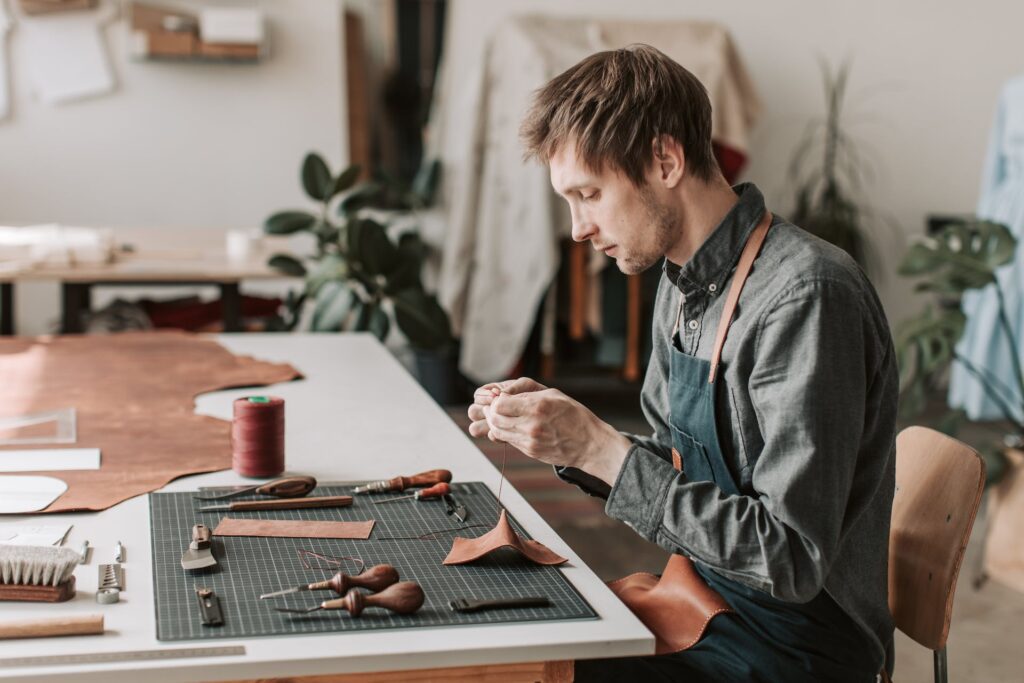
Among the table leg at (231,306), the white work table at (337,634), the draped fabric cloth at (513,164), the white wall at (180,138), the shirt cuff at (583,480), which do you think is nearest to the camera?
the white work table at (337,634)

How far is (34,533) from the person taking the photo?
57.5 inches

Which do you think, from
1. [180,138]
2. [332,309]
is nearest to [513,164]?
[332,309]

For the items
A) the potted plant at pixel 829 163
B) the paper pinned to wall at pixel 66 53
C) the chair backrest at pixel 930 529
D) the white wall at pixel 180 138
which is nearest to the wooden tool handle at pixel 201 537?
the chair backrest at pixel 930 529

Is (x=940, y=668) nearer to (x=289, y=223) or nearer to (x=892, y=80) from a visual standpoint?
(x=289, y=223)

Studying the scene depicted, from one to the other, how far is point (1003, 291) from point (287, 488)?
3.61 meters

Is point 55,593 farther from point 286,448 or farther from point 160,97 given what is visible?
point 160,97

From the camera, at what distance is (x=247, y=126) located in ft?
18.3

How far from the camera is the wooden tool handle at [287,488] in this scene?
166cm

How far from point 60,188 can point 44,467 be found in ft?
13.1

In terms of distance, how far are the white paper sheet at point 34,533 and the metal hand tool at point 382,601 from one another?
1.27ft

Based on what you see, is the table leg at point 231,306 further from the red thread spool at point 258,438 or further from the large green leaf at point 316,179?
the red thread spool at point 258,438

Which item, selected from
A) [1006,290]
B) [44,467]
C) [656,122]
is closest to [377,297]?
[1006,290]

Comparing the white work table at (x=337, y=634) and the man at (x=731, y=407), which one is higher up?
the man at (x=731, y=407)

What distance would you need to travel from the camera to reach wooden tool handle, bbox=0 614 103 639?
1138mm
